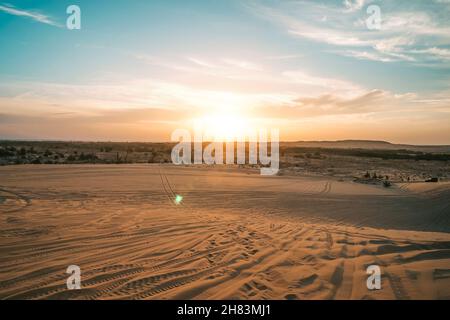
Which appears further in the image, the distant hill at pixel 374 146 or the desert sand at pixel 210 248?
the distant hill at pixel 374 146

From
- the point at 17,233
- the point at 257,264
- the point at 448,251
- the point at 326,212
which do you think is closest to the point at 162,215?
the point at 17,233

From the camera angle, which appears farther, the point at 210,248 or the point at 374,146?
the point at 374,146

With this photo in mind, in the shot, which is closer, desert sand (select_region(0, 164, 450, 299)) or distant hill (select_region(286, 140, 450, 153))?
desert sand (select_region(0, 164, 450, 299))

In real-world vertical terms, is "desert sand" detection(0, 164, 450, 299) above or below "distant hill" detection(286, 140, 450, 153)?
below

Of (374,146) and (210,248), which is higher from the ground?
(374,146)

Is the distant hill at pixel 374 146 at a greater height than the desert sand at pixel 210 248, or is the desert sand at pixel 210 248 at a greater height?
the distant hill at pixel 374 146

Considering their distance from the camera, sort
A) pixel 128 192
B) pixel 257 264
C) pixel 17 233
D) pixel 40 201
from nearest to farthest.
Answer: pixel 257 264 → pixel 17 233 → pixel 40 201 → pixel 128 192
